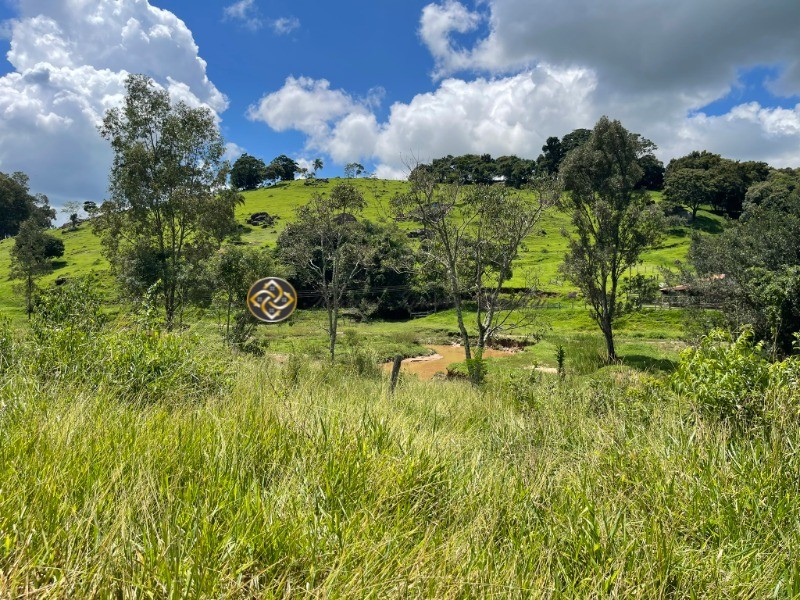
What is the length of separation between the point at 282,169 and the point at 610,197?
102m

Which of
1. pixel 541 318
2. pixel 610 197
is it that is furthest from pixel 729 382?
pixel 541 318

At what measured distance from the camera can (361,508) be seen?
2.38m

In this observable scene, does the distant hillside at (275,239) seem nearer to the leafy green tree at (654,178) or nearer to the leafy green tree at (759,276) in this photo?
the leafy green tree at (654,178)

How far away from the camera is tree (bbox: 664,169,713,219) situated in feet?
238

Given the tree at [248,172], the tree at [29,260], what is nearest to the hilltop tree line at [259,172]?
the tree at [248,172]

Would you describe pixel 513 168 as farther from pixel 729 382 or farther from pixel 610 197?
pixel 729 382

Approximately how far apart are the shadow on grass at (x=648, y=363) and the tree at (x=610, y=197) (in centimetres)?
336

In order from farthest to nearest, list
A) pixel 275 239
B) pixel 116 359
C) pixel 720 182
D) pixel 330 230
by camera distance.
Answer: pixel 720 182, pixel 275 239, pixel 330 230, pixel 116 359

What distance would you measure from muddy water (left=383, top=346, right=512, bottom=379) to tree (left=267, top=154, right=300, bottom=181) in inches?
3602

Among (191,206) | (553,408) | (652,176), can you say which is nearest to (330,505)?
(553,408)

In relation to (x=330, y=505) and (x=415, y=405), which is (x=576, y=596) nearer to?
(x=330, y=505)

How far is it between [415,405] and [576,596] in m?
3.98

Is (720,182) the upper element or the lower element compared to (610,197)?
upper

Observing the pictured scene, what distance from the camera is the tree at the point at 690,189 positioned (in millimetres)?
72500
